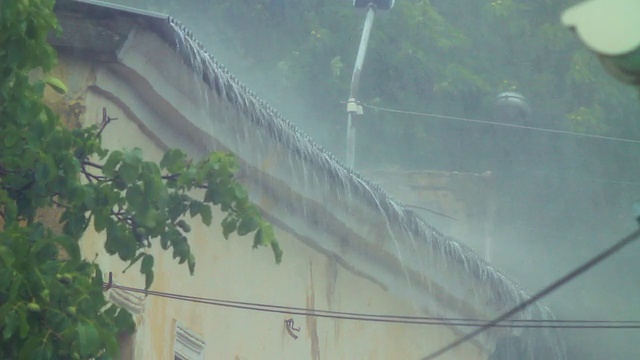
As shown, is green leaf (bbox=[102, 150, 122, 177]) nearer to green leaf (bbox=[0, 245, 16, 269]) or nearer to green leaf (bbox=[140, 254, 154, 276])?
green leaf (bbox=[140, 254, 154, 276])

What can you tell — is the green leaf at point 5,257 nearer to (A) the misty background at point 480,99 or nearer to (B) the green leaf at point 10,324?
(B) the green leaf at point 10,324

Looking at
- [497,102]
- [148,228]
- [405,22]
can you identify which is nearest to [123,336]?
[148,228]

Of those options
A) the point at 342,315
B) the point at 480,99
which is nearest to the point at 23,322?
the point at 342,315

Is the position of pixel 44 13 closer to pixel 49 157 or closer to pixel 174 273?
pixel 49 157

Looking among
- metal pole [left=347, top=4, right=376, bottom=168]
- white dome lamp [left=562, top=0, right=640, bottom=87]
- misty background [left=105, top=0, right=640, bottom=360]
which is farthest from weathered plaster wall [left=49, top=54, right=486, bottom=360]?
misty background [left=105, top=0, right=640, bottom=360]

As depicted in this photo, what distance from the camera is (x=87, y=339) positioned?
5340 millimetres

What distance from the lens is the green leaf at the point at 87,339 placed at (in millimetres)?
5316

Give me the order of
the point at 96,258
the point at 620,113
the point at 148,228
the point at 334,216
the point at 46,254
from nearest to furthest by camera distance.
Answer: the point at 46,254 → the point at 148,228 → the point at 96,258 → the point at 334,216 → the point at 620,113

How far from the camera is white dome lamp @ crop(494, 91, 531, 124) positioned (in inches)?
691

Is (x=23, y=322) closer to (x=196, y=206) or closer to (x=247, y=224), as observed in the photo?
(x=196, y=206)

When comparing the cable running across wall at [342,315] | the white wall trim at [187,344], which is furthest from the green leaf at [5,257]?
the white wall trim at [187,344]

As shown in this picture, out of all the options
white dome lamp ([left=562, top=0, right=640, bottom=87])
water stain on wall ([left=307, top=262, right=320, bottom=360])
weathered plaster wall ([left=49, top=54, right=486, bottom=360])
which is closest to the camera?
white dome lamp ([left=562, top=0, right=640, bottom=87])

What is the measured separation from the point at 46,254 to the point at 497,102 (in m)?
12.7

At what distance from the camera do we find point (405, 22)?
21609 mm
